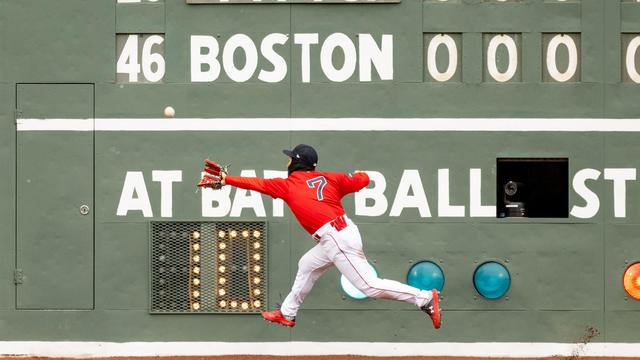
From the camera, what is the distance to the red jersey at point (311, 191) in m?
8.79

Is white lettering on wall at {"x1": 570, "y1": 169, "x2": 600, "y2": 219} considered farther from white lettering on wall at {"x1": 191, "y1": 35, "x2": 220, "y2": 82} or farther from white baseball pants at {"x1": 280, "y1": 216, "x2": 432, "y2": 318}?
white lettering on wall at {"x1": 191, "y1": 35, "x2": 220, "y2": 82}

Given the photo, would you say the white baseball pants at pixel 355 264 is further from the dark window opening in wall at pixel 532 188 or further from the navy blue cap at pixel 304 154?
the dark window opening in wall at pixel 532 188

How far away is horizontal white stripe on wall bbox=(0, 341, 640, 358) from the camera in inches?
382

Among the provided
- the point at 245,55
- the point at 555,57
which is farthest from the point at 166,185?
the point at 555,57

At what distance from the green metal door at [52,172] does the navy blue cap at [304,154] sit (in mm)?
2008

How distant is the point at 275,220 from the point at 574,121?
2.80 metres

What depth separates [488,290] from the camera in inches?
379

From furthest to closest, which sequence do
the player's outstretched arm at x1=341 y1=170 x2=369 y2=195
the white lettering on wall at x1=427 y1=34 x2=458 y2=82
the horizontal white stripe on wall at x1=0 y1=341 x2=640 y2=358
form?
1. the white lettering on wall at x1=427 y1=34 x2=458 y2=82
2. the horizontal white stripe on wall at x1=0 y1=341 x2=640 y2=358
3. the player's outstretched arm at x1=341 y1=170 x2=369 y2=195

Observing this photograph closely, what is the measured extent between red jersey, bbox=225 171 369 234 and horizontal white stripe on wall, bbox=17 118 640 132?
36.4 inches

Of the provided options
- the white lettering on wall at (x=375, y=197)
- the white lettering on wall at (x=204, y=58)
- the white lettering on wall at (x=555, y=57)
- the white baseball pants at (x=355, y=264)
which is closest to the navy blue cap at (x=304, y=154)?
the white baseball pants at (x=355, y=264)

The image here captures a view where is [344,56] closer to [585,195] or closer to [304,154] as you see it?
[304,154]

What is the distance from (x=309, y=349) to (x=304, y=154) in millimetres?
1894

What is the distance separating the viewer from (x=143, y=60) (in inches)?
389

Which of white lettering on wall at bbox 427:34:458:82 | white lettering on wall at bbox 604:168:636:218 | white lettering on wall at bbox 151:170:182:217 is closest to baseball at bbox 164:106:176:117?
white lettering on wall at bbox 151:170:182:217
